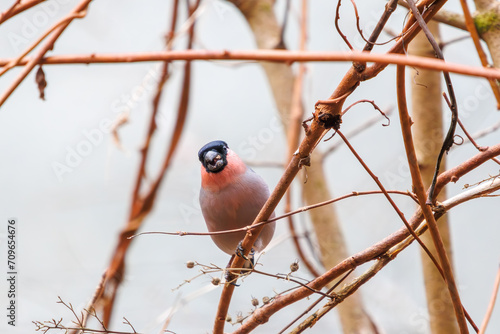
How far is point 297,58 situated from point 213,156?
0.69 m

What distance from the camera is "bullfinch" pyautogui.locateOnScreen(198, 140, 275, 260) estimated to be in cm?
109

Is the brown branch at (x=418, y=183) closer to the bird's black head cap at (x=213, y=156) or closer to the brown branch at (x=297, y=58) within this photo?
the brown branch at (x=297, y=58)

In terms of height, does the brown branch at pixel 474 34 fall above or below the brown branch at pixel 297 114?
below

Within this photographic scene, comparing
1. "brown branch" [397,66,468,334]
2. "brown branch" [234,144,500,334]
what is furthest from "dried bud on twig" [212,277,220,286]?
"brown branch" [397,66,468,334]

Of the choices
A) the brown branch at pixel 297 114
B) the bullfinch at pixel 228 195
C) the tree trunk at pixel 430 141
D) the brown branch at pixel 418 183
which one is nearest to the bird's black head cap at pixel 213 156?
the bullfinch at pixel 228 195

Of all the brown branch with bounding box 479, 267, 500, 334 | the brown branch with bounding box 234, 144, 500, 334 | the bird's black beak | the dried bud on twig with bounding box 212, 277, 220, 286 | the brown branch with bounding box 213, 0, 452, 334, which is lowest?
the brown branch with bounding box 479, 267, 500, 334

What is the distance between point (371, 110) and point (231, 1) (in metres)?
0.71

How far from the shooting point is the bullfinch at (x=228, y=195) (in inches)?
42.9

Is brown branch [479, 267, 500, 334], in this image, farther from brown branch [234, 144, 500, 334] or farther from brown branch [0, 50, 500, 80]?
brown branch [0, 50, 500, 80]

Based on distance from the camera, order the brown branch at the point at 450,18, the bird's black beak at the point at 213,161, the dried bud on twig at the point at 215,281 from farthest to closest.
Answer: the bird's black beak at the point at 213,161, the brown branch at the point at 450,18, the dried bud on twig at the point at 215,281

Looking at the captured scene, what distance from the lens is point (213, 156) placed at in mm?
1135

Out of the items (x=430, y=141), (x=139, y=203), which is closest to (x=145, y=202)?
(x=139, y=203)

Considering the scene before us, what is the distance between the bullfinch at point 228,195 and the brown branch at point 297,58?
0.57 metres

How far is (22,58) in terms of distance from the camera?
1.96 ft
